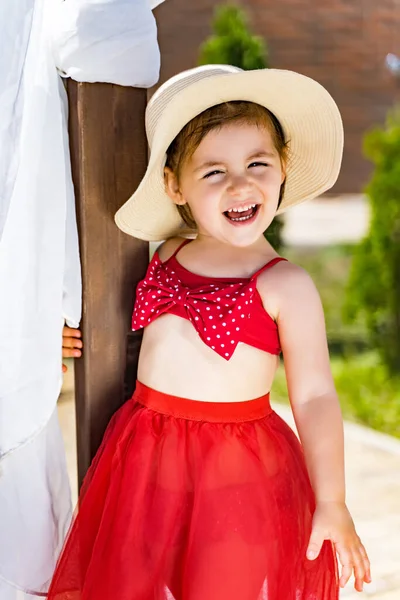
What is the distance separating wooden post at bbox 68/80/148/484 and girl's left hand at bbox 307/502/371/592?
479mm

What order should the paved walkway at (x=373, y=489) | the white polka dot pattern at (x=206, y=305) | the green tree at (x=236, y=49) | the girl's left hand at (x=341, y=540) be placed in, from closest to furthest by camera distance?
the girl's left hand at (x=341, y=540)
the white polka dot pattern at (x=206, y=305)
the paved walkway at (x=373, y=489)
the green tree at (x=236, y=49)

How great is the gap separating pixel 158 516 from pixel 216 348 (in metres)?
0.32

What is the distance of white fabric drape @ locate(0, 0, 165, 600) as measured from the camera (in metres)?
1.32

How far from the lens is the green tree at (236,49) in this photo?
156 inches

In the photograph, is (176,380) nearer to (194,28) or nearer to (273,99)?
(273,99)

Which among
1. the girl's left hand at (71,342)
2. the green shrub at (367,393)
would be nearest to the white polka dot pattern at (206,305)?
the girl's left hand at (71,342)

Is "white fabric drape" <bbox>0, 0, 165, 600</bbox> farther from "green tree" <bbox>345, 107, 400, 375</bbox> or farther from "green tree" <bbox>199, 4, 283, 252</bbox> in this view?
"green tree" <bbox>345, 107, 400, 375</bbox>

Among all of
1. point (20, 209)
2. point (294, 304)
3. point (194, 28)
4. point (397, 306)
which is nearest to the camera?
point (20, 209)

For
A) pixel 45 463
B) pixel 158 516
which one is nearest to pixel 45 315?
pixel 45 463

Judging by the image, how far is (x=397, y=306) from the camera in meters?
4.14

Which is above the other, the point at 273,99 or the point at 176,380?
the point at 273,99

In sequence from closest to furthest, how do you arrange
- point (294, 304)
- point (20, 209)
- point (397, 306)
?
point (20, 209) → point (294, 304) → point (397, 306)

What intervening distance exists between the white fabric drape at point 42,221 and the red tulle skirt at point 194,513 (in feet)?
0.48

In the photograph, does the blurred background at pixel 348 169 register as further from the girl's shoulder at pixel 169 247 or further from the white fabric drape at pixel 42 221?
the white fabric drape at pixel 42 221
